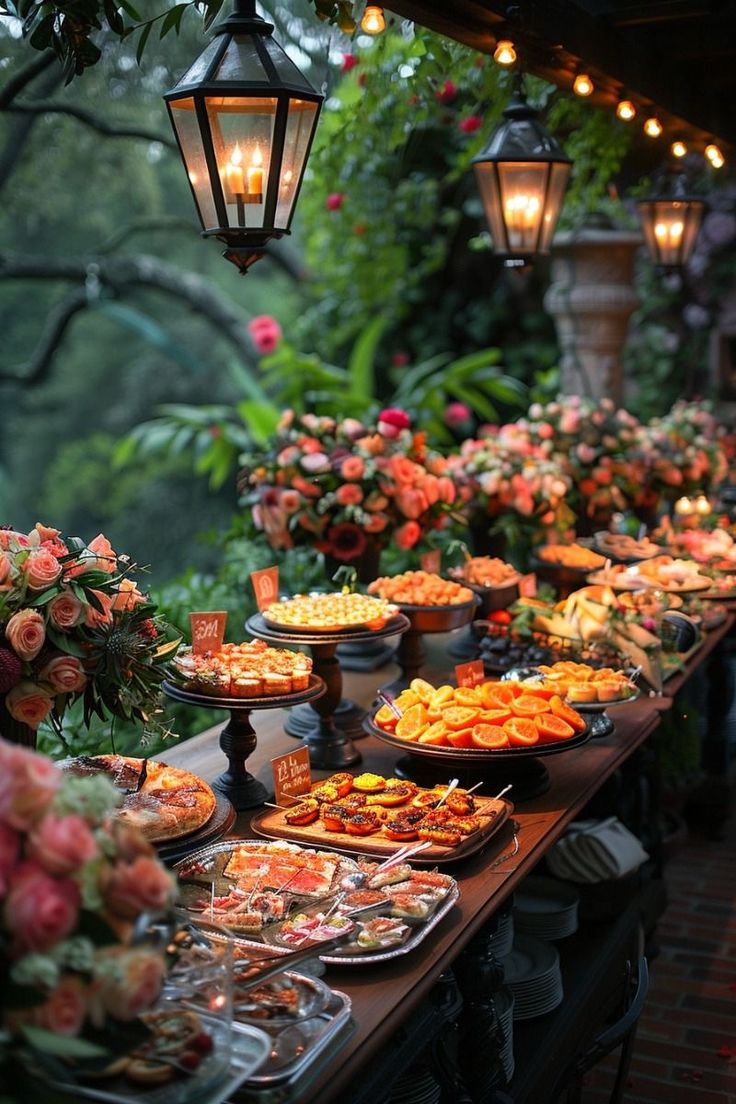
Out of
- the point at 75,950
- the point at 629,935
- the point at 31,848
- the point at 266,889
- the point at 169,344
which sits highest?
the point at 169,344

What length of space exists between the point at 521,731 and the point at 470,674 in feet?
1.54

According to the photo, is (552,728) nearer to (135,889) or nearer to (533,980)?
(533,980)

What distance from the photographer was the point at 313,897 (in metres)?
2.37

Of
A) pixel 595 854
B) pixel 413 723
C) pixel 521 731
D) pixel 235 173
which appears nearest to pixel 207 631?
pixel 413 723

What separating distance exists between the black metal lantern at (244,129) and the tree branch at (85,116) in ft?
11.4

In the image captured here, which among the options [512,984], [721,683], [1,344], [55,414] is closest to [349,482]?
[512,984]

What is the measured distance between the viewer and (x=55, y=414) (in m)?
15.3

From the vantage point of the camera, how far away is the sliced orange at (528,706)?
3.17 m

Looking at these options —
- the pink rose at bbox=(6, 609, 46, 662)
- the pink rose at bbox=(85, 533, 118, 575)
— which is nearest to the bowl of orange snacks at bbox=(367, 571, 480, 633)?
the pink rose at bbox=(85, 533, 118, 575)

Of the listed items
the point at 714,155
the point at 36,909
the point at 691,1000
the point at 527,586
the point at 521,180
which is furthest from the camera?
the point at 714,155

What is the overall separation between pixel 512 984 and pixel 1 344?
11.1m

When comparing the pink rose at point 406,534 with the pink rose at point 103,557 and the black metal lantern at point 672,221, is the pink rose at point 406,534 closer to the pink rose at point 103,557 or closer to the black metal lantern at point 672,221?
the pink rose at point 103,557

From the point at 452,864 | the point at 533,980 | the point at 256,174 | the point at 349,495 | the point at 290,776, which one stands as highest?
the point at 256,174

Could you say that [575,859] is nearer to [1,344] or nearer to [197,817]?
[197,817]
